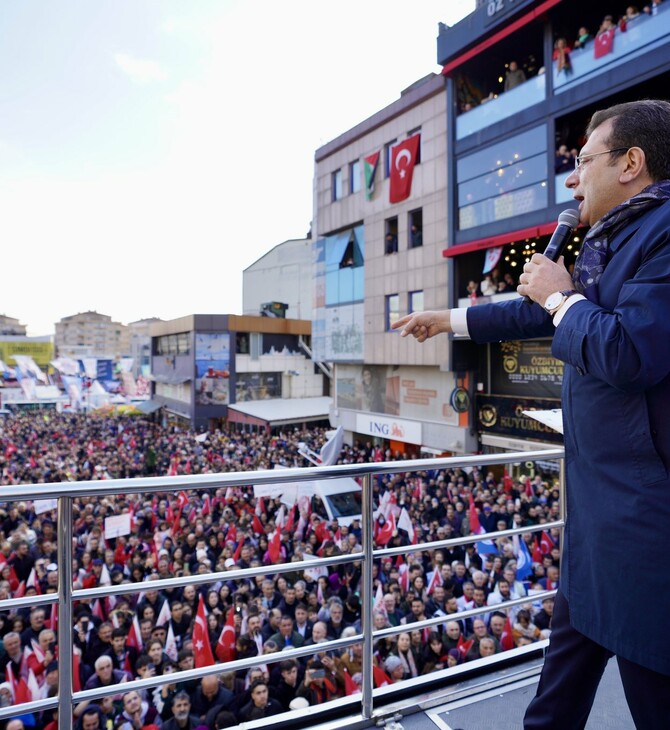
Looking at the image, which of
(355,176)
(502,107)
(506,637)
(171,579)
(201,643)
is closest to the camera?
(171,579)

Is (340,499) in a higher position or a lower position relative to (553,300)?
lower

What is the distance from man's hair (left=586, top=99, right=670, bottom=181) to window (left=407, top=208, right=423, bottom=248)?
18740mm

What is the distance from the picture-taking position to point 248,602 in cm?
588

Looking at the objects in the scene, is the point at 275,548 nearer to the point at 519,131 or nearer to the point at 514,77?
the point at 519,131

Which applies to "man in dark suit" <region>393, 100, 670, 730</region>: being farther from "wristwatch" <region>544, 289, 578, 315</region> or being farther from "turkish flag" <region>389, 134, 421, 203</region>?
"turkish flag" <region>389, 134, 421, 203</region>

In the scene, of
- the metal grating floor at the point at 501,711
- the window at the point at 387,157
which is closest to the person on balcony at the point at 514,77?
the window at the point at 387,157

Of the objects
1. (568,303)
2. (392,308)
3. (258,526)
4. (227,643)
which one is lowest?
(258,526)

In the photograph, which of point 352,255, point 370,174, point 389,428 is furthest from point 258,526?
point 370,174

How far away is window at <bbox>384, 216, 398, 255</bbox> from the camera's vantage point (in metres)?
20.8

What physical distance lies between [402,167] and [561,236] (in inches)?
776

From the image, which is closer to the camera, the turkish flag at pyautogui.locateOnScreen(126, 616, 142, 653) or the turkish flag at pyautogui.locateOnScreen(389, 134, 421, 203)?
the turkish flag at pyautogui.locateOnScreen(126, 616, 142, 653)

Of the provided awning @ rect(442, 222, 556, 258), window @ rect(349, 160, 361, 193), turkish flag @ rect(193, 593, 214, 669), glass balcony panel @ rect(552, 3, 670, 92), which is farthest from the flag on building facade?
turkish flag @ rect(193, 593, 214, 669)

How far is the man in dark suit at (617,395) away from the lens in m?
1.03

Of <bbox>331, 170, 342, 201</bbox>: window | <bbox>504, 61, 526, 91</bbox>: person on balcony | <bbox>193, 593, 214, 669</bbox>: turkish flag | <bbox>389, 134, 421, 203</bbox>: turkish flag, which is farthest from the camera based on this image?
<bbox>331, 170, 342, 201</bbox>: window
